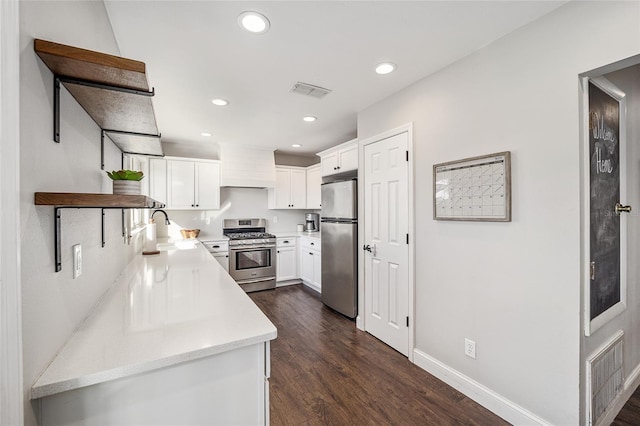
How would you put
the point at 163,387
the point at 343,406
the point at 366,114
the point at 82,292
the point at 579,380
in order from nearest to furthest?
the point at 163,387
the point at 82,292
the point at 579,380
the point at 343,406
the point at 366,114

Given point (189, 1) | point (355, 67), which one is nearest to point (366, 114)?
point (355, 67)

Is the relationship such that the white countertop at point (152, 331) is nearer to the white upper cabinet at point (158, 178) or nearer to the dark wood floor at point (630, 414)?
the dark wood floor at point (630, 414)

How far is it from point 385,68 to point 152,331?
2.26 metres

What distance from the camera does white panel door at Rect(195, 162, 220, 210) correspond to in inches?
174

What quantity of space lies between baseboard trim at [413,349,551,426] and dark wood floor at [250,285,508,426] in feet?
0.15

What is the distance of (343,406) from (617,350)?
1866 millimetres

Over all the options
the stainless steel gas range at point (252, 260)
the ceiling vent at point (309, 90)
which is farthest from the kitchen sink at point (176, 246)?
the ceiling vent at point (309, 90)

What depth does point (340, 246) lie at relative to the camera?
3.36 metres

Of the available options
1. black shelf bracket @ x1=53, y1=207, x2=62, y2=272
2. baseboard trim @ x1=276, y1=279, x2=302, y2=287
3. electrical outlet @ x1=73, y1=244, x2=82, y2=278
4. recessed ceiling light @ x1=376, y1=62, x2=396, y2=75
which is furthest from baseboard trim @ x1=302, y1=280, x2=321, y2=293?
black shelf bracket @ x1=53, y1=207, x2=62, y2=272

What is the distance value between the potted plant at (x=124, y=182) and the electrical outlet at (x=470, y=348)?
2254mm

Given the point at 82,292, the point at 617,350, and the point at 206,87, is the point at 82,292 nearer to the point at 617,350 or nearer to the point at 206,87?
the point at 206,87

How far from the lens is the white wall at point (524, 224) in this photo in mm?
1446

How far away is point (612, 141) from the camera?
174cm

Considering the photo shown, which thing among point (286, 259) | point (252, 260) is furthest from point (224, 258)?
point (286, 259)
